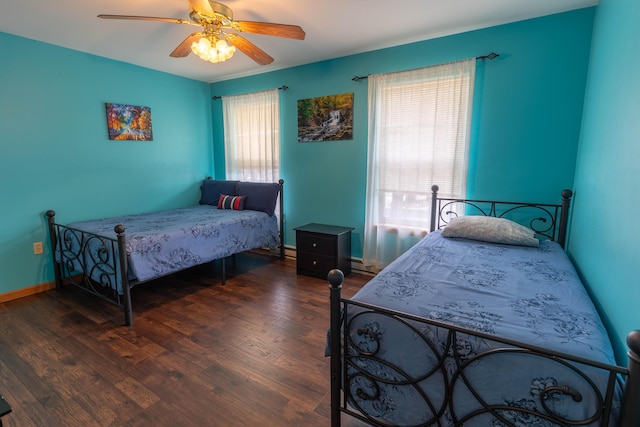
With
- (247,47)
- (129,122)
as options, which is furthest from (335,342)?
(129,122)


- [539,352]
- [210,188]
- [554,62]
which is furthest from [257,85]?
[539,352]

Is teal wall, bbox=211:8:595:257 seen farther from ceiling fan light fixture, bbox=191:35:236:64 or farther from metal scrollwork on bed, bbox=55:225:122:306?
metal scrollwork on bed, bbox=55:225:122:306

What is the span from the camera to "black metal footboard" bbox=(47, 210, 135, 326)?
2514 millimetres

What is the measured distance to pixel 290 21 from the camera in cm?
266

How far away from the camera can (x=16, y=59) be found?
290 cm

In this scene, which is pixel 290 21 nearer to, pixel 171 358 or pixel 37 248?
pixel 171 358

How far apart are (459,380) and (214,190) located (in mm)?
3997

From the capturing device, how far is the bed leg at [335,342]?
1312mm

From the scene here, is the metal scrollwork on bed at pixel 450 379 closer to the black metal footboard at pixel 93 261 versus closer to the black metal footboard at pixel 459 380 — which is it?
the black metal footboard at pixel 459 380

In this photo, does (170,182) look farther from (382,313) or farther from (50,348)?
(382,313)

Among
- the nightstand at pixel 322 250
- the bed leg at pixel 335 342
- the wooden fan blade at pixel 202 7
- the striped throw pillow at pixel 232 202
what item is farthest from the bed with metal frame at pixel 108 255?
the bed leg at pixel 335 342

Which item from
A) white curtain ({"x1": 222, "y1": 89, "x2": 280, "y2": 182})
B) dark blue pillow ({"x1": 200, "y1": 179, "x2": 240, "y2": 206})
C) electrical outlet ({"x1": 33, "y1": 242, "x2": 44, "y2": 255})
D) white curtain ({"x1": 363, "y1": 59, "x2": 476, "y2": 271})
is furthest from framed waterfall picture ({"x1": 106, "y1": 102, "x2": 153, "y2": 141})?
white curtain ({"x1": 363, "y1": 59, "x2": 476, "y2": 271})

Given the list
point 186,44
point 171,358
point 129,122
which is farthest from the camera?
point 129,122

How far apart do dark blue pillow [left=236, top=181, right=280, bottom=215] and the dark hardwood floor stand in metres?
1.10
